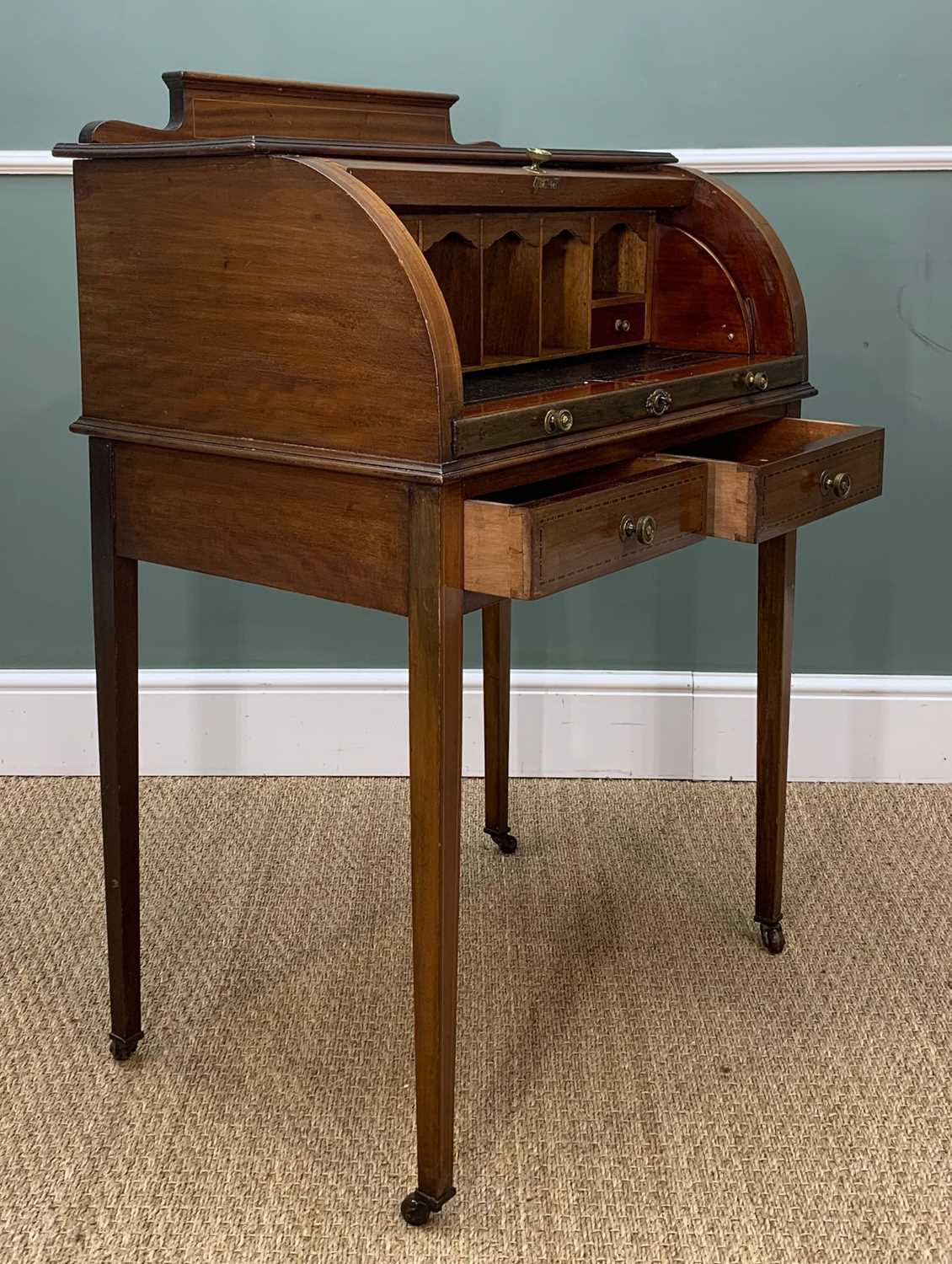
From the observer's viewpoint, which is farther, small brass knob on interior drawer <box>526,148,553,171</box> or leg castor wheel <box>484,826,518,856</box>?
leg castor wheel <box>484,826,518,856</box>

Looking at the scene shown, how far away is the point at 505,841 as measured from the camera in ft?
8.37

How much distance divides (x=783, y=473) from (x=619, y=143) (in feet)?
3.65

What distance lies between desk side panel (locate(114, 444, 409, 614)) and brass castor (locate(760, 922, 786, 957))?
979mm

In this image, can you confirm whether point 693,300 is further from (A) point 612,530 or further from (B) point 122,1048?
(B) point 122,1048

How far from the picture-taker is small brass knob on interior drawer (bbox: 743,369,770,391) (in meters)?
1.90

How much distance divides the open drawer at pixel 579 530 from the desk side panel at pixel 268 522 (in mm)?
87

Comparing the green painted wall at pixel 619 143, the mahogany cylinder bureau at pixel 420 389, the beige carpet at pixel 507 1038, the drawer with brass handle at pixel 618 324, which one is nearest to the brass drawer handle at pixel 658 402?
the mahogany cylinder bureau at pixel 420 389

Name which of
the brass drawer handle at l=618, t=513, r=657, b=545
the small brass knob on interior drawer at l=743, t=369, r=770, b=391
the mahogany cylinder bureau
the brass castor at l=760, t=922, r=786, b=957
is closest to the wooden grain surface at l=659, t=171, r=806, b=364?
the mahogany cylinder bureau

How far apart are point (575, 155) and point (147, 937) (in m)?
1.31

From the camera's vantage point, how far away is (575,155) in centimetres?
187

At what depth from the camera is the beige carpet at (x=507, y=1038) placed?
1.63 meters

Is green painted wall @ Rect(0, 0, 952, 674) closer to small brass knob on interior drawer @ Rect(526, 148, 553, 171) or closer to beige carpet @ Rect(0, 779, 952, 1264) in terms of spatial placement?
beige carpet @ Rect(0, 779, 952, 1264)

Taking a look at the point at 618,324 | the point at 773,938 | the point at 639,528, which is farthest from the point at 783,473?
the point at 773,938

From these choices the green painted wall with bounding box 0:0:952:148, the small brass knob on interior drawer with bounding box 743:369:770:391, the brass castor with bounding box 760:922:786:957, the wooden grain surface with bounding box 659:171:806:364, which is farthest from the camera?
the green painted wall with bounding box 0:0:952:148
